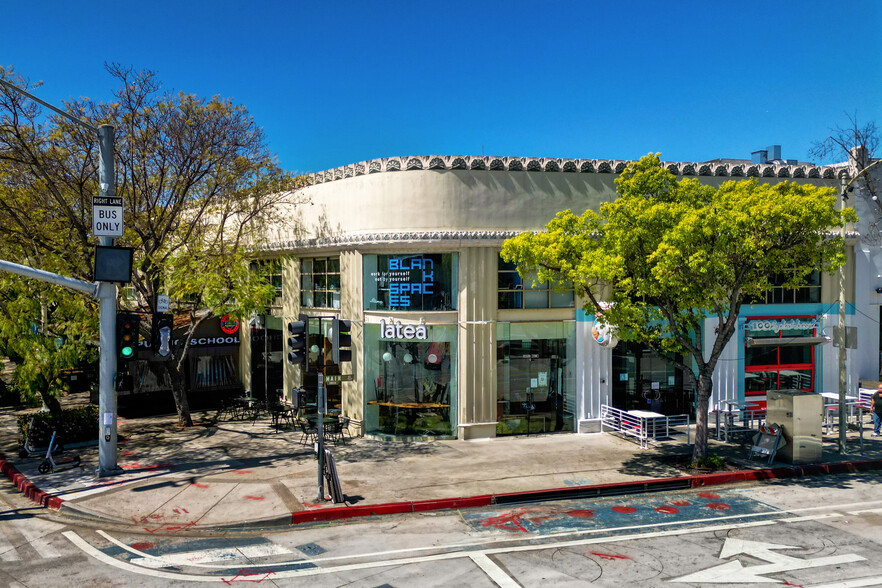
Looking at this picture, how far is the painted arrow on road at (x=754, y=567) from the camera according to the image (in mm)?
9742

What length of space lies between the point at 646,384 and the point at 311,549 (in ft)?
42.8

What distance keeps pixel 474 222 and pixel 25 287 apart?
12.1 m

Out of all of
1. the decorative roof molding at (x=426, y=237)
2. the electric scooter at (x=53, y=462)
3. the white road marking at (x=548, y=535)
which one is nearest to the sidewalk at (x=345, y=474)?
the electric scooter at (x=53, y=462)

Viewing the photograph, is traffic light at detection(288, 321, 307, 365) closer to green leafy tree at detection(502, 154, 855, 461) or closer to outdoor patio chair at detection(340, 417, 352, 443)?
green leafy tree at detection(502, 154, 855, 461)

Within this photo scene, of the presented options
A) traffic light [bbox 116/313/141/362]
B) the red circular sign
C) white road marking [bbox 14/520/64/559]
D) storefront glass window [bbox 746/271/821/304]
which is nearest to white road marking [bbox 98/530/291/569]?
white road marking [bbox 14/520/64/559]

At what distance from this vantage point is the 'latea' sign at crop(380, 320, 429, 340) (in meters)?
19.0

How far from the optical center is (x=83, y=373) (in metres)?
26.6

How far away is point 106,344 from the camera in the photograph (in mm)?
15164

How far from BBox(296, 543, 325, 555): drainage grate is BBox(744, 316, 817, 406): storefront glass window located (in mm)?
15903

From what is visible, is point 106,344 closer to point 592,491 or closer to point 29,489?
point 29,489

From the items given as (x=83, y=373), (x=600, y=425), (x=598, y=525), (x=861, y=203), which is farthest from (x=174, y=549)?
(x=861, y=203)

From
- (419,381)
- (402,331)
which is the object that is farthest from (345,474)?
(402,331)

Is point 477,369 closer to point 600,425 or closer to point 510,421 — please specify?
point 510,421

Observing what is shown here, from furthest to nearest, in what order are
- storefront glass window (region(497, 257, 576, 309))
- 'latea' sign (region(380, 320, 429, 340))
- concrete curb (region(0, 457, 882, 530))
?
storefront glass window (region(497, 257, 576, 309)), 'latea' sign (region(380, 320, 429, 340)), concrete curb (region(0, 457, 882, 530))
